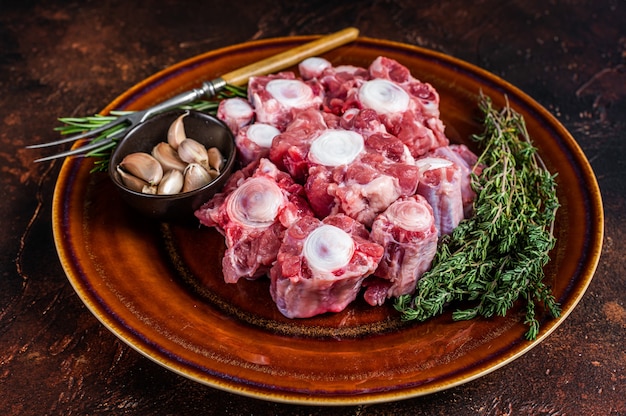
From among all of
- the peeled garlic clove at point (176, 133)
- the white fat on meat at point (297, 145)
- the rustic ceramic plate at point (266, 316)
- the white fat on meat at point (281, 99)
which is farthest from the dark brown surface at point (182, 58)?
the white fat on meat at point (281, 99)

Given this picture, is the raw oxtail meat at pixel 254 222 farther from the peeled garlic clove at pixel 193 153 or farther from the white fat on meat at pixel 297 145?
the peeled garlic clove at pixel 193 153

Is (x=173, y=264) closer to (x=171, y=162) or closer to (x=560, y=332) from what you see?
(x=171, y=162)

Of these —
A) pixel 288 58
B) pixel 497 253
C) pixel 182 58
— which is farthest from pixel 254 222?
pixel 182 58

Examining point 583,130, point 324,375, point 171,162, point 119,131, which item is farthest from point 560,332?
point 119,131

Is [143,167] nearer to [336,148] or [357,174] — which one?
[336,148]

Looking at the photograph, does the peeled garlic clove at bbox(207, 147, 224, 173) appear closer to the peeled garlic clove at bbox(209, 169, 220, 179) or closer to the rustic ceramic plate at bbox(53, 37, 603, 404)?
the peeled garlic clove at bbox(209, 169, 220, 179)

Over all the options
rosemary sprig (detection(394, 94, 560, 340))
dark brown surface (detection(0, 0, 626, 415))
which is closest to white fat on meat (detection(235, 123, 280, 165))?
rosemary sprig (detection(394, 94, 560, 340))

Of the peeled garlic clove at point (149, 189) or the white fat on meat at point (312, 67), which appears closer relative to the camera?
the peeled garlic clove at point (149, 189)
